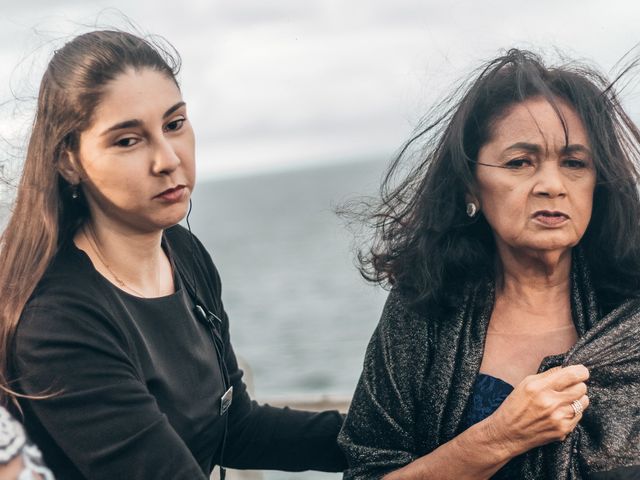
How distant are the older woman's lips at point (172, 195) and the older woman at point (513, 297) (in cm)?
77

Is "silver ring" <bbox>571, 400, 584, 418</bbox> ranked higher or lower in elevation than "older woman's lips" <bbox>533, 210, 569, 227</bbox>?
lower

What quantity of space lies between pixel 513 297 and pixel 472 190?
1.06 feet

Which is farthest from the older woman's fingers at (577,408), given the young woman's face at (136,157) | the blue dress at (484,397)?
the young woman's face at (136,157)

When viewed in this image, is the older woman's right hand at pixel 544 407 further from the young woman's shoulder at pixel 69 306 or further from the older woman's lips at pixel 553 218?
the young woman's shoulder at pixel 69 306

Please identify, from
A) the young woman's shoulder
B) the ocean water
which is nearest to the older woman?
the ocean water

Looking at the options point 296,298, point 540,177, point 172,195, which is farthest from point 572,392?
point 296,298

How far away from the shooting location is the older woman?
2.64m

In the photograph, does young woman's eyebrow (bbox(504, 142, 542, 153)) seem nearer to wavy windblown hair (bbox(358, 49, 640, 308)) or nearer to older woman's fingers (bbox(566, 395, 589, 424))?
wavy windblown hair (bbox(358, 49, 640, 308))

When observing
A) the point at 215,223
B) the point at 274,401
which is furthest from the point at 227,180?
the point at 274,401

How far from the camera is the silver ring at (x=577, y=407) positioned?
2.58 meters

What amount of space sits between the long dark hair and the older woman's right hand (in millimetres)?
1172

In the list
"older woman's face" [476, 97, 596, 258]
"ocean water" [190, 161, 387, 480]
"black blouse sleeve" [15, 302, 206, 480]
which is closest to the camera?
"black blouse sleeve" [15, 302, 206, 480]

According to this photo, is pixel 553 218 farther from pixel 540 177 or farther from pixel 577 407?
pixel 577 407

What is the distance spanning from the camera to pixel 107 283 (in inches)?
101
